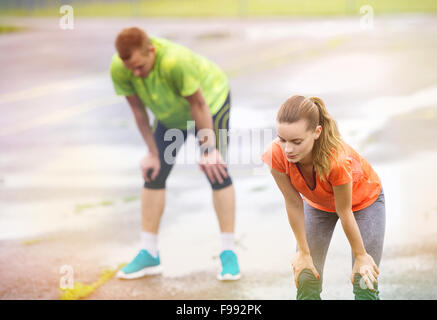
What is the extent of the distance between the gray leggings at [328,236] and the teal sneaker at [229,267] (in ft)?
4.20

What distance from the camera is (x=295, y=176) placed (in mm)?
2945

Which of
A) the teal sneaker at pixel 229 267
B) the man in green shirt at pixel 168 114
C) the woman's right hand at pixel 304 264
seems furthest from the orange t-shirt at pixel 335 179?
the teal sneaker at pixel 229 267

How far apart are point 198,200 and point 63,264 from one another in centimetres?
Answer: 163

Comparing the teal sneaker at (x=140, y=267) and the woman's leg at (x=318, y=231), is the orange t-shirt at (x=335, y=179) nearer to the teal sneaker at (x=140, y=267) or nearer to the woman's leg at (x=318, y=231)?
the woman's leg at (x=318, y=231)

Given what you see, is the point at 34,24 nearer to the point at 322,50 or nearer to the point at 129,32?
the point at 322,50

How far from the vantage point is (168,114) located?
14.2ft

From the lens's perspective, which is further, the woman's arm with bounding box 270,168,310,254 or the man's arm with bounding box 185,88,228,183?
the man's arm with bounding box 185,88,228,183

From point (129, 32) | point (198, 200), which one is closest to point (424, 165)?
point (198, 200)

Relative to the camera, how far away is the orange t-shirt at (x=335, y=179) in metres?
2.85

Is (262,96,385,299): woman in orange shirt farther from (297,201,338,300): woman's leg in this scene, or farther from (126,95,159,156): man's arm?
(126,95,159,156): man's arm

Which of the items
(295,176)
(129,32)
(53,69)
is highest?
(129,32)

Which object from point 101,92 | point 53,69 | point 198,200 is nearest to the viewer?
point 198,200

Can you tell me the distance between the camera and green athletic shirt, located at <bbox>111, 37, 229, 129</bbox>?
4.07 m

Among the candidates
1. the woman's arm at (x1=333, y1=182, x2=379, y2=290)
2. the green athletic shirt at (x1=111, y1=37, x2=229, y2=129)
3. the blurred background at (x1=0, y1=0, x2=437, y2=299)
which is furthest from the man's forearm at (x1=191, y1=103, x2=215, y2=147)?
the woman's arm at (x1=333, y1=182, x2=379, y2=290)
